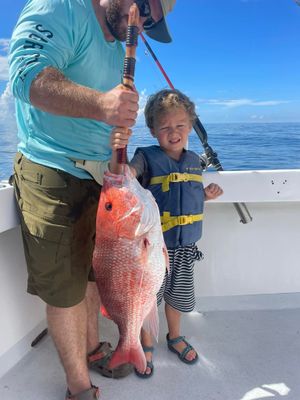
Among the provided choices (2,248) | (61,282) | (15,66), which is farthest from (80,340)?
(15,66)

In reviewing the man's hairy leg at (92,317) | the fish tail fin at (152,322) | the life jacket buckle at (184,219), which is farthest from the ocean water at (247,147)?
the fish tail fin at (152,322)

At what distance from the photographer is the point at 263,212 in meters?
2.69

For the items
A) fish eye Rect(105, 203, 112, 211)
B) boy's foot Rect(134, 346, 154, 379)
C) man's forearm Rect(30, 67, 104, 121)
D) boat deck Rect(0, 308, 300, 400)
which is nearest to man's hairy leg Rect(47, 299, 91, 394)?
boat deck Rect(0, 308, 300, 400)

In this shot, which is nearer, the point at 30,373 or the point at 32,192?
the point at 32,192

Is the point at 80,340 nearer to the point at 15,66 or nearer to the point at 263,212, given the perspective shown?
the point at 15,66

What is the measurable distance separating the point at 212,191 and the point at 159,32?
95 cm

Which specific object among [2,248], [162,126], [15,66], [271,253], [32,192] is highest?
[15,66]

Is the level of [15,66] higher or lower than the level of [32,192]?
higher

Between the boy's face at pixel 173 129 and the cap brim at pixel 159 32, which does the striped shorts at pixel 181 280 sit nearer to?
the boy's face at pixel 173 129

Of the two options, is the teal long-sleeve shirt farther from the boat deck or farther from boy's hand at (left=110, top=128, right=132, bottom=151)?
the boat deck

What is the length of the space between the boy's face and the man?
1.15 feet

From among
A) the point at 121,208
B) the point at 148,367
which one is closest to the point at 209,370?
the point at 148,367

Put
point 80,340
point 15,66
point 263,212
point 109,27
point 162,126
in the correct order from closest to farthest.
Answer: point 15,66
point 109,27
point 80,340
point 162,126
point 263,212

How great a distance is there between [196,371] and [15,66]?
1.78 m
